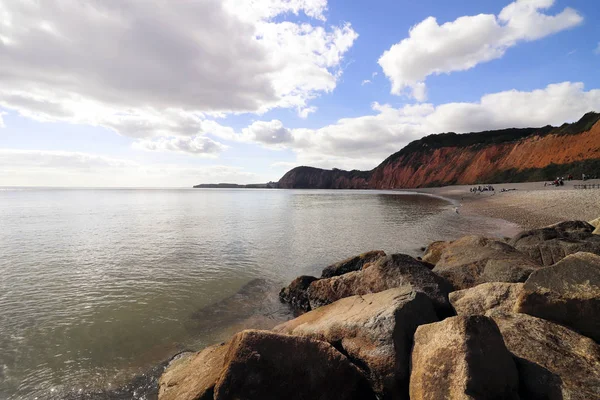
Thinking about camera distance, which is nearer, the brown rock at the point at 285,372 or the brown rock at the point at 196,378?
the brown rock at the point at 285,372

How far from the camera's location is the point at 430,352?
4.26m

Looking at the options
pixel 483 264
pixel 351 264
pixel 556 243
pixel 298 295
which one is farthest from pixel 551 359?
pixel 351 264

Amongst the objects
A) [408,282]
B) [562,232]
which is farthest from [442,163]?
[408,282]

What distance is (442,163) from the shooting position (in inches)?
4651

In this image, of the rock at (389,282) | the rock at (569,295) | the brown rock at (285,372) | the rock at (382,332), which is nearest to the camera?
the brown rock at (285,372)

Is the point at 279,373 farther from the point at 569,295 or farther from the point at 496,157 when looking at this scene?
the point at 496,157

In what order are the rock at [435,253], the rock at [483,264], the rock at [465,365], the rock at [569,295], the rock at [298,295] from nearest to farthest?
the rock at [465,365] < the rock at [569,295] < the rock at [483,264] < the rock at [298,295] < the rock at [435,253]

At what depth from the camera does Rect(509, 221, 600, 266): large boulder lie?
31.8ft

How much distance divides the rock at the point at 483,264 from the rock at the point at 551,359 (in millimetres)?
3275

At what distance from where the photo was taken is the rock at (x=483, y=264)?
8.05 metres

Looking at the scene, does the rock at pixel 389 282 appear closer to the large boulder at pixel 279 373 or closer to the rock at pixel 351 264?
the rock at pixel 351 264

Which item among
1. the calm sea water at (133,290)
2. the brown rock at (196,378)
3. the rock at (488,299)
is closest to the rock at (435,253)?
the calm sea water at (133,290)

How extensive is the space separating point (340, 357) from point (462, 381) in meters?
1.78

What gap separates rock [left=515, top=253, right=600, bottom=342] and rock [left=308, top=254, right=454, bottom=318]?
1.82 m
